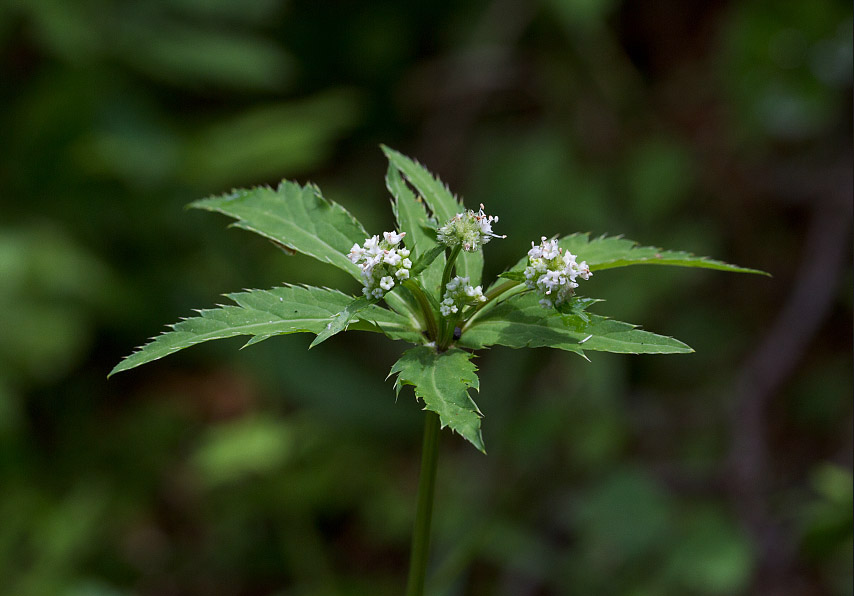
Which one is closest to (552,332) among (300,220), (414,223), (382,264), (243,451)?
(382,264)

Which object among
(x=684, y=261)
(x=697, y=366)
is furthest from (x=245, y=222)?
(x=697, y=366)

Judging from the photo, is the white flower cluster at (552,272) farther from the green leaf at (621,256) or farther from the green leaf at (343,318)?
the green leaf at (343,318)

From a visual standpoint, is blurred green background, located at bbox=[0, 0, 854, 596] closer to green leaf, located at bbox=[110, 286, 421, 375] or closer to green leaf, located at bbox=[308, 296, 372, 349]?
green leaf, located at bbox=[110, 286, 421, 375]

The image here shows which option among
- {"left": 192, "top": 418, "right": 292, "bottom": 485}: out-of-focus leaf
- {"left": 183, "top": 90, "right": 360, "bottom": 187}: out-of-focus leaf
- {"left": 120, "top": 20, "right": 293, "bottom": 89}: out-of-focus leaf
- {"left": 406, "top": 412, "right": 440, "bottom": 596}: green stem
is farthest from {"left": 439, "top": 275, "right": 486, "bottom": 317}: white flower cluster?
{"left": 120, "top": 20, "right": 293, "bottom": 89}: out-of-focus leaf

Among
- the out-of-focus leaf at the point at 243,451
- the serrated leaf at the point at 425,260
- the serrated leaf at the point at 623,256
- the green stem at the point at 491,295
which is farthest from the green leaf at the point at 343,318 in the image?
the out-of-focus leaf at the point at 243,451

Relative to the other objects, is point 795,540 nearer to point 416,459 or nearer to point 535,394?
point 535,394
